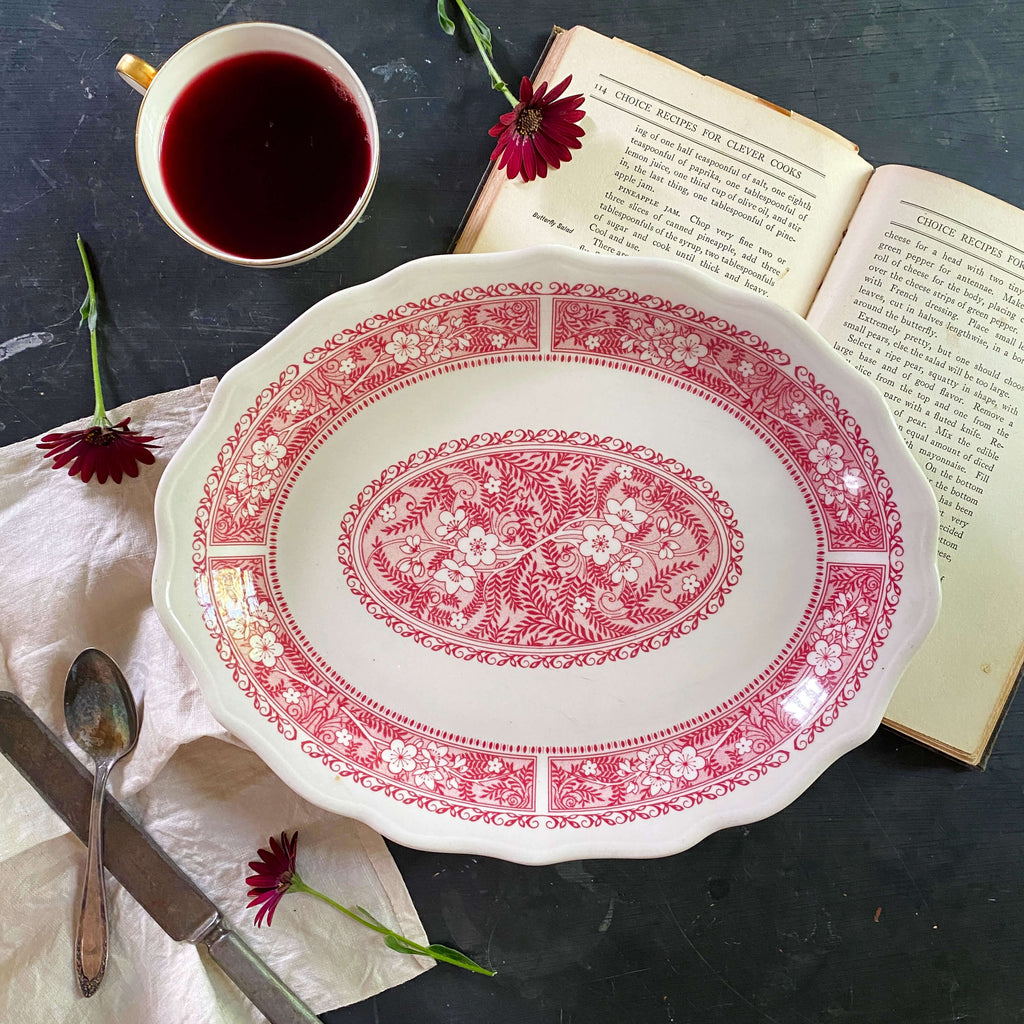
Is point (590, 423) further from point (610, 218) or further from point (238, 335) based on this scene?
point (238, 335)

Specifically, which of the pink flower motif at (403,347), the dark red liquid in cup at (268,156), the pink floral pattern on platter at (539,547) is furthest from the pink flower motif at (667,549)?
the dark red liquid in cup at (268,156)

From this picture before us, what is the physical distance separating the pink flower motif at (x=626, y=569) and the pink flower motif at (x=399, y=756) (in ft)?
0.67

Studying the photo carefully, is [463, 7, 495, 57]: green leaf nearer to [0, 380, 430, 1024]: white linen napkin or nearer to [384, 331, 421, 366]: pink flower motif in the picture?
[384, 331, 421, 366]: pink flower motif

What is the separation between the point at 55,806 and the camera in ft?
2.02

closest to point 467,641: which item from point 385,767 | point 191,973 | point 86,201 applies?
point 385,767

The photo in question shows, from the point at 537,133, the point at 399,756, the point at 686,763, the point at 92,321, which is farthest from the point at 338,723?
the point at 537,133

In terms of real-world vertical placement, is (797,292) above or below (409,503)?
above

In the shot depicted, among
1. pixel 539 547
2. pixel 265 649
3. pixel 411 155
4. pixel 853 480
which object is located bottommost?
pixel 265 649

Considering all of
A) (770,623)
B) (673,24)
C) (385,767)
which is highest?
(673,24)

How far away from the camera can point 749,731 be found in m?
0.60

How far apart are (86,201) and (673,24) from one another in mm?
501

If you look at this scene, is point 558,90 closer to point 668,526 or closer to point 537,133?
point 537,133

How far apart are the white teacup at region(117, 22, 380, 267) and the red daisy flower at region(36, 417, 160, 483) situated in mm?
162

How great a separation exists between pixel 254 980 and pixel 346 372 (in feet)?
1.58
